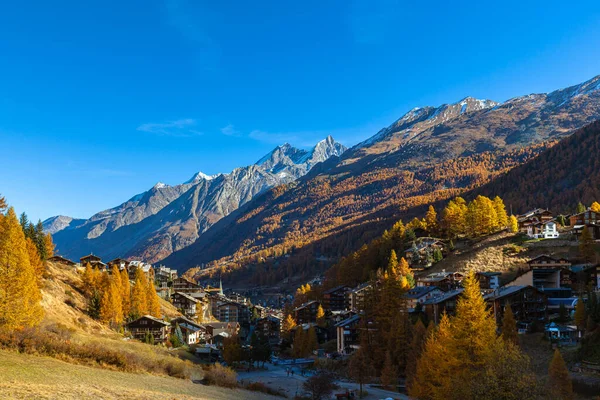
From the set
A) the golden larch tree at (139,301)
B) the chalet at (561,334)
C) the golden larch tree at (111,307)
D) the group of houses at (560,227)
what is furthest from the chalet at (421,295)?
the golden larch tree at (139,301)

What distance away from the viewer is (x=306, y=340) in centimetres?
9912

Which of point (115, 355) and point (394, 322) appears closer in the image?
point (115, 355)

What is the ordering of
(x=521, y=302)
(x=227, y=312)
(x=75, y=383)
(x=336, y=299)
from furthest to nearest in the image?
(x=227, y=312)
(x=336, y=299)
(x=521, y=302)
(x=75, y=383)

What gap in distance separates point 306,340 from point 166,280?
73.7m

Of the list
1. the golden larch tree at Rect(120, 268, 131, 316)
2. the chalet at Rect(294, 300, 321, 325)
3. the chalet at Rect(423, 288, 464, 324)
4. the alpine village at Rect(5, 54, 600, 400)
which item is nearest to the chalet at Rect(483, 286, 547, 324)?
the alpine village at Rect(5, 54, 600, 400)

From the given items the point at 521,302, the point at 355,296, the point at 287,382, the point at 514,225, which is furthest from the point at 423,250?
A: the point at 287,382

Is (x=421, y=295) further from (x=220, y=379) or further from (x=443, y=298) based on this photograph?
(x=220, y=379)

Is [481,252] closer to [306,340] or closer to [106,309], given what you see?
[306,340]

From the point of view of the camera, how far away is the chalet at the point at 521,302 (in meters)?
70.9

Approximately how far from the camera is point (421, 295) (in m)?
86.2

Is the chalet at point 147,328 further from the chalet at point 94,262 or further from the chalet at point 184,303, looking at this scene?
the chalet at point 94,262

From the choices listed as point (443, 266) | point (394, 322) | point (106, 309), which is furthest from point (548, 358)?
point (106, 309)

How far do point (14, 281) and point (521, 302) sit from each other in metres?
68.4

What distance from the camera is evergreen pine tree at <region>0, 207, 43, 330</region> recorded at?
4375cm
